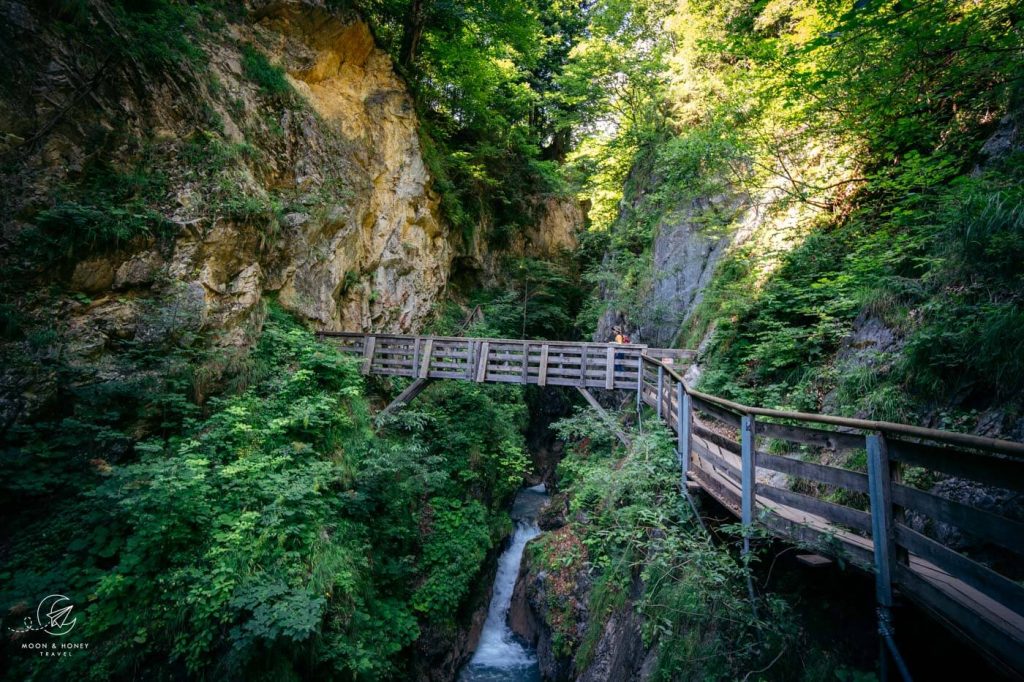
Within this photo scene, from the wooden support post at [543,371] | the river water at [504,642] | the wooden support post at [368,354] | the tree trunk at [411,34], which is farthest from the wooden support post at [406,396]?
the tree trunk at [411,34]

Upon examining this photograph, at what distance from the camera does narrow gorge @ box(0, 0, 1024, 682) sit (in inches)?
130

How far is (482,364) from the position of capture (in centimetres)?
1082

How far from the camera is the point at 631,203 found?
16609 millimetres

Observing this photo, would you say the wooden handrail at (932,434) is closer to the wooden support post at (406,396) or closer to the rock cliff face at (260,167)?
the wooden support post at (406,396)

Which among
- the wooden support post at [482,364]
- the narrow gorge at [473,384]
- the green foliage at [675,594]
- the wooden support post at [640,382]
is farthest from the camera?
the wooden support post at [482,364]

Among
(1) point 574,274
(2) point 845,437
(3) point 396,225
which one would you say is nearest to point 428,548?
(2) point 845,437

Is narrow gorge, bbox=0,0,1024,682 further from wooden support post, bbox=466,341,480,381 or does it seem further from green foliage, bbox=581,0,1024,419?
wooden support post, bbox=466,341,480,381

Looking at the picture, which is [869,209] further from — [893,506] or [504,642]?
[504,642]

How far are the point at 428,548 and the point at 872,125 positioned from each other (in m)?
10.1

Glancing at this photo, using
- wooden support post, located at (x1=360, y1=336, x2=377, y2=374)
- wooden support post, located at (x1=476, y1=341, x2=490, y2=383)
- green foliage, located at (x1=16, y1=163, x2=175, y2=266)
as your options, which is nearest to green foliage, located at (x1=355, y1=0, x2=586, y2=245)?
wooden support post, located at (x1=360, y1=336, x2=377, y2=374)

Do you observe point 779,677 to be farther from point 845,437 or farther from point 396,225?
point 396,225

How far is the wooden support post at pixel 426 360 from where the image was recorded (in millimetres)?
11016

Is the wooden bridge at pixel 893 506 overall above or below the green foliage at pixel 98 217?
below

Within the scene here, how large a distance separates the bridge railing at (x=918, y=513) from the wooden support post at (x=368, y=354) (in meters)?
8.73
